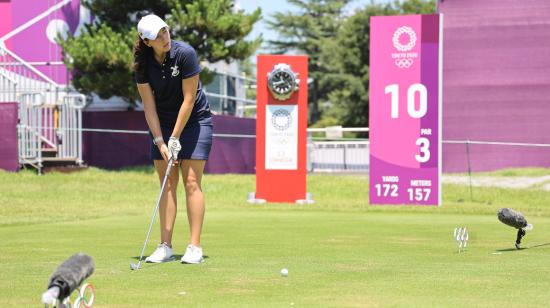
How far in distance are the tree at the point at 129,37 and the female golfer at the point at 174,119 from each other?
1549 cm

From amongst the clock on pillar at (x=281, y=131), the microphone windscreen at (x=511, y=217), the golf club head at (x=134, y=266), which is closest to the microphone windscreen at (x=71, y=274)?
the golf club head at (x=134, y=266)

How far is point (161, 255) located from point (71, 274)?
3.39 m

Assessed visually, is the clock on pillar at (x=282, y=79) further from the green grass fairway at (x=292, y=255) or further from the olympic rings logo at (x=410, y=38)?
the green grass fairway at (x=292, y=255)

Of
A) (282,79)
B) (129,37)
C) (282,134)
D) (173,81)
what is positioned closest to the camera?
(173,81)

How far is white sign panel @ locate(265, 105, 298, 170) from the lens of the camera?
18.6 m

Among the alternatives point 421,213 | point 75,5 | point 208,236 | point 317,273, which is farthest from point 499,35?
point 317,273

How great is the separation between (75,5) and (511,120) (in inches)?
525

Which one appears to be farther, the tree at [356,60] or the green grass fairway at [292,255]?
the tree at [356,60]

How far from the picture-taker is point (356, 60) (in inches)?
2486

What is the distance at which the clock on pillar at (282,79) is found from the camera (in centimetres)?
1823

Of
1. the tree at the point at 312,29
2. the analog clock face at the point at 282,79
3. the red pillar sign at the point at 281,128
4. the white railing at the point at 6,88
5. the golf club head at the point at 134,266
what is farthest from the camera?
the tree at the point at 312,29

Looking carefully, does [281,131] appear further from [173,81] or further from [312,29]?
[312,29]

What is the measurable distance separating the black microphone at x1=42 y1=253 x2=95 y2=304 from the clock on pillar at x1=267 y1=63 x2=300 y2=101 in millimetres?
13572

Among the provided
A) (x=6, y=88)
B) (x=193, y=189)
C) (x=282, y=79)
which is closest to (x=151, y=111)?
(x=193, y=189)
